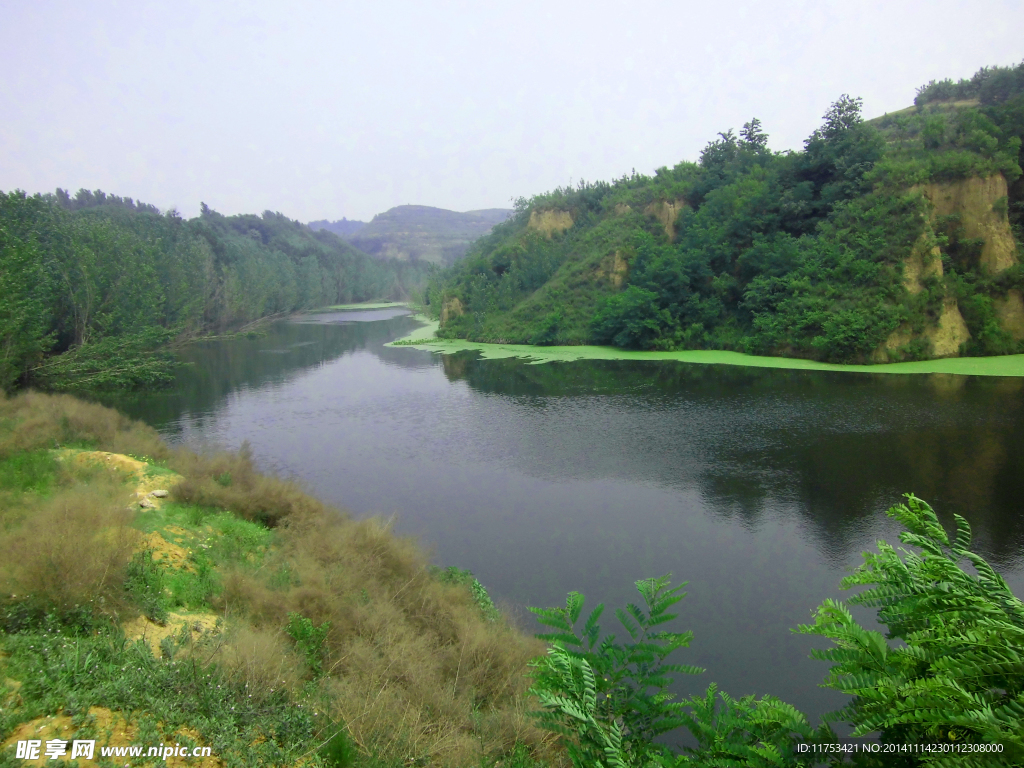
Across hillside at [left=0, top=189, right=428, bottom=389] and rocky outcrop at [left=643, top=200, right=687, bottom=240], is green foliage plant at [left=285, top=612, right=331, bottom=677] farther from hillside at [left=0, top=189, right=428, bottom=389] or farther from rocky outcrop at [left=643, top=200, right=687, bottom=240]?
rocky outcrop at [left=643, top=200, right=687, bottom=240]

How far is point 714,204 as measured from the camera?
38.7m

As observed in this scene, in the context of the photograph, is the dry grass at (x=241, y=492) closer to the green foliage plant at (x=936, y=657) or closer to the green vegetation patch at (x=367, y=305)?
the green foliage plant at (x=936, y=657)

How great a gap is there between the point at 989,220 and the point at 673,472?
25354 millimetres

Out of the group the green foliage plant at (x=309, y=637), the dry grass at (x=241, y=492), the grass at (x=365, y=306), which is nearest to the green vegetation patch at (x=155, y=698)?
the green foliage plant at (x=309, y=637)

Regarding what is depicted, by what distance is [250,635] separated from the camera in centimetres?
604

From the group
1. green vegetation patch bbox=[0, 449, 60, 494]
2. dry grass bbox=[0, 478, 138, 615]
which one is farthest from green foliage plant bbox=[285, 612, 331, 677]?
green vegetation patch bbox=[0, 449, 60, 494]

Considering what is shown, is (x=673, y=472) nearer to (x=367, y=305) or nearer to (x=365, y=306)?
(x=365, y=306)

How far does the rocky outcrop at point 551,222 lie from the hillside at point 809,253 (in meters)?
0.31

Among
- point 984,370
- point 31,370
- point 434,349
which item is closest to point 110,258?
point 31,370

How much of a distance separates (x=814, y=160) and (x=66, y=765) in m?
40.7

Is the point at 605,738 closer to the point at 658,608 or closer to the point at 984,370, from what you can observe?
the point at 658,608

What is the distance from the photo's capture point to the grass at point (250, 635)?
4.88m

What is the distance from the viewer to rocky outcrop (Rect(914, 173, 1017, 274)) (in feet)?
95.9

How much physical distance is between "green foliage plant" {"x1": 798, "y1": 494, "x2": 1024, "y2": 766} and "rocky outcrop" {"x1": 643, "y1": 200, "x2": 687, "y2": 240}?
39919 mm
